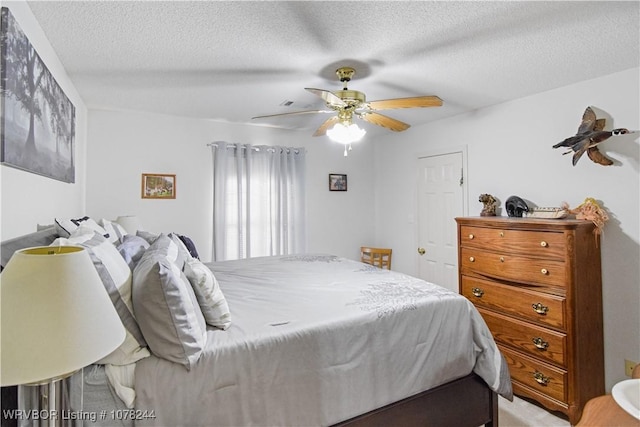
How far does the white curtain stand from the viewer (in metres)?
3.88

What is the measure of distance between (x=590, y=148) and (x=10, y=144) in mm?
3574

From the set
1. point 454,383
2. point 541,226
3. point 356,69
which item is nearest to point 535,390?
point 454,383

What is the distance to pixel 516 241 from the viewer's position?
2572mm

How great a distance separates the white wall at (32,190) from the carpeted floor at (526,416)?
303 cm

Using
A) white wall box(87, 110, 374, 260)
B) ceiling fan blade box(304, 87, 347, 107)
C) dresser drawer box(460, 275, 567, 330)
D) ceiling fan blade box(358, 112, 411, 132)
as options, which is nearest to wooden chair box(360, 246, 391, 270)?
white wall box(87, 110, 374, 260)

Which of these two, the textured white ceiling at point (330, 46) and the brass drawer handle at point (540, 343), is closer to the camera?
the textured white ceiling at point (330, 46)

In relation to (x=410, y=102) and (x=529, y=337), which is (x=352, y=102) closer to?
(x=410, y=102)

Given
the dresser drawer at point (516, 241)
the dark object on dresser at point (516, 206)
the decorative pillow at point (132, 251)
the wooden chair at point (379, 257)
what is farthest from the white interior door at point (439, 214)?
the decorative pillow at point (132, 251)

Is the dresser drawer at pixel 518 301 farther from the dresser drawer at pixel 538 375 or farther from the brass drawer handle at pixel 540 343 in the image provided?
the dresser drawer at pixel 538 375

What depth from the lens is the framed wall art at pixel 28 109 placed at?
1.33 meters

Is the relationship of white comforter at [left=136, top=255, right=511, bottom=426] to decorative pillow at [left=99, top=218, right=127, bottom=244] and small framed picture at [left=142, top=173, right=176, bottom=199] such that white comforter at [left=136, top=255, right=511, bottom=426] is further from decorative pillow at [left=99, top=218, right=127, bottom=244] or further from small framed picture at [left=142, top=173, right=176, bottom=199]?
small framed picture at [left=142, top=173, right=176, bottom=199]

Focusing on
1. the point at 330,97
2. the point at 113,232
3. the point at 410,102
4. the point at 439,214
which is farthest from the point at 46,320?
the point at 439,214

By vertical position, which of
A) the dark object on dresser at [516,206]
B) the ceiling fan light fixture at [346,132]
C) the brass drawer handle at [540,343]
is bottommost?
the brass drawer handle at [540,343]

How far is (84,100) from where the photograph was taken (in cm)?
306
